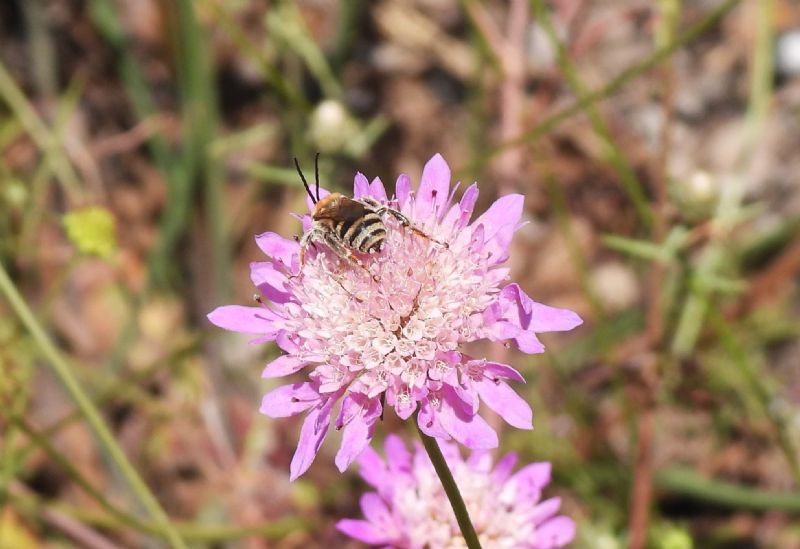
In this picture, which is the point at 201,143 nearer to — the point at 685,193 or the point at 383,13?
the point at 383,13

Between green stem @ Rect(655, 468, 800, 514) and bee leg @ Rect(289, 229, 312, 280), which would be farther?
green stem @ Rect(655, 468, 800, 514)

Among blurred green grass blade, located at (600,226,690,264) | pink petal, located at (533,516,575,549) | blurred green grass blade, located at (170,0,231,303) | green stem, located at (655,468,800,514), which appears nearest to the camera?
pink petal, located at (533,516,575,549)

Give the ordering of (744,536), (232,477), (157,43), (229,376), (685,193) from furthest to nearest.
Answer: (157,43) → (229,376) → (232,477) → (744,536) → (685,193)

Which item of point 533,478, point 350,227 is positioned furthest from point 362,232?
point 533,478

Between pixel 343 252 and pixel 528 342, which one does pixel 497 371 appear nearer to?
pixel 528 342

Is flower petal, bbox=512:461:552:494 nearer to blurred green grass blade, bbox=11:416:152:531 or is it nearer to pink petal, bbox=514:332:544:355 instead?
pink petal, bbox=514:332:544:355

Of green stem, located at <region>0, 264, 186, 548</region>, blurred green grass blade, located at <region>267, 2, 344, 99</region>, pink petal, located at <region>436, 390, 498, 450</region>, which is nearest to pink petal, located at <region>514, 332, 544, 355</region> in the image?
pink petal, located at <region>436, 390, 498, 450</region>

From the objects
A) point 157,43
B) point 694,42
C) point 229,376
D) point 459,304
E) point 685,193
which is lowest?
point 459,304

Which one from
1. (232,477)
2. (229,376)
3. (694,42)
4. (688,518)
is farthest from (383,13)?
(688,518)
